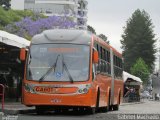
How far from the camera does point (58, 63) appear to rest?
22312mm

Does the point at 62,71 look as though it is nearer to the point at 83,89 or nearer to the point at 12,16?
the point at 83,89

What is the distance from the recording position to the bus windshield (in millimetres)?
22078

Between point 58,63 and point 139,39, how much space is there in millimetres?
102767

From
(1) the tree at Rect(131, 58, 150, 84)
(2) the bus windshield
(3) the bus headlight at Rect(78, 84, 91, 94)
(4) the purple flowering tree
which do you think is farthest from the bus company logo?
(1) the tree at Rect(131, 58, 150, 84)

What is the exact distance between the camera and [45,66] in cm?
2223

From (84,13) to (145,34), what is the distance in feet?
134

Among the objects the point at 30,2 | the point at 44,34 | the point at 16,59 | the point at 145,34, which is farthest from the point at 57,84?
the point at 30,2

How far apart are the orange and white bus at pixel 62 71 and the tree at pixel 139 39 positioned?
100736mm

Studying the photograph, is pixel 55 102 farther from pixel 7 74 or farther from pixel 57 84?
pixel 7 74

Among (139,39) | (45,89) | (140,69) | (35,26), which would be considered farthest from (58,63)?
(139,39)

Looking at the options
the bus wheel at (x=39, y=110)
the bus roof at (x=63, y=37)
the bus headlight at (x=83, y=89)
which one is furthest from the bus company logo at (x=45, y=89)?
the bus roof at (x=63, y=37)

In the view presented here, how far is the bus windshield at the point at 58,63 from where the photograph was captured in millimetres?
22078

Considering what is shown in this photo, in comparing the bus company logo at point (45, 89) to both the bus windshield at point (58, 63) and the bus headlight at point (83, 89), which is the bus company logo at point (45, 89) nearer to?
the bus windshield at point (58, 63)

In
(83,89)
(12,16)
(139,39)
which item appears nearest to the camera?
(83,89)
